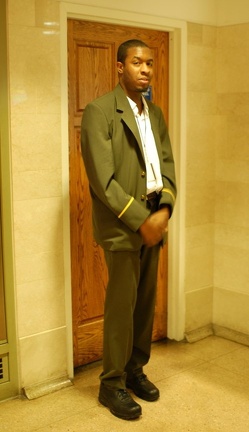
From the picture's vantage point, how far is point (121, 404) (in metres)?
2.58

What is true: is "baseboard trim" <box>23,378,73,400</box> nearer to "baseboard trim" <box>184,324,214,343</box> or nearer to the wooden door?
the wooden door

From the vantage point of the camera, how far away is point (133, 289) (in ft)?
8.37

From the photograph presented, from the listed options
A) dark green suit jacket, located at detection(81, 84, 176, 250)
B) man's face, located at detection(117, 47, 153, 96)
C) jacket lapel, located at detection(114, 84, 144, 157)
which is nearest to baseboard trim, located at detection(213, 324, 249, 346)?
dark green suit jacket, located at detection(81, 84, 176, 250)

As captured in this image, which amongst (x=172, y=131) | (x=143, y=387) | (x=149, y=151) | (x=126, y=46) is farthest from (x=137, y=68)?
(x=143, y=387)

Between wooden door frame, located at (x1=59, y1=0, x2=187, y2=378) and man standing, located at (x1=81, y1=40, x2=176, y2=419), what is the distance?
1.10 ft

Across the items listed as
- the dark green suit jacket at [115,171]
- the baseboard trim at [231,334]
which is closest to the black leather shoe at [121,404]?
the dark green suit jacket at [115,171]

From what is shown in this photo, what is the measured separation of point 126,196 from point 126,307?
53 centimetres

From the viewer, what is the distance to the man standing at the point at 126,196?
7.88 feet

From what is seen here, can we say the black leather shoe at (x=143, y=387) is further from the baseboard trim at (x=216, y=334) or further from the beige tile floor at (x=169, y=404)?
the baseboard trim at (x=216, y=334)

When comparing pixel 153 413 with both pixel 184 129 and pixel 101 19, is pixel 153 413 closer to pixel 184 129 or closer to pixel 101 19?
pixel 184 129

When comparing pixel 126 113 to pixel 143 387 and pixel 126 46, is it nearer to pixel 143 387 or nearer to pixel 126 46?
pixel 126 46

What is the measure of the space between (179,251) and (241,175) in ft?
1.95

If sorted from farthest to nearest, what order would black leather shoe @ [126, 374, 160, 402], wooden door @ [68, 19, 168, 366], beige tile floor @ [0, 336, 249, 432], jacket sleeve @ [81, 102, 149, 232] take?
1. wooden door @ [68, 19, 168, 366]
2. black leather shoe @ [126, 374, 160, 402]
3. beige tile floor @ [0, 336, 249, 432]
4. jacket sleeve @ [81, 102, 149, 232]

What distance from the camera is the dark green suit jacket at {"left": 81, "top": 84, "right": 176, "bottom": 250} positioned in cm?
238
